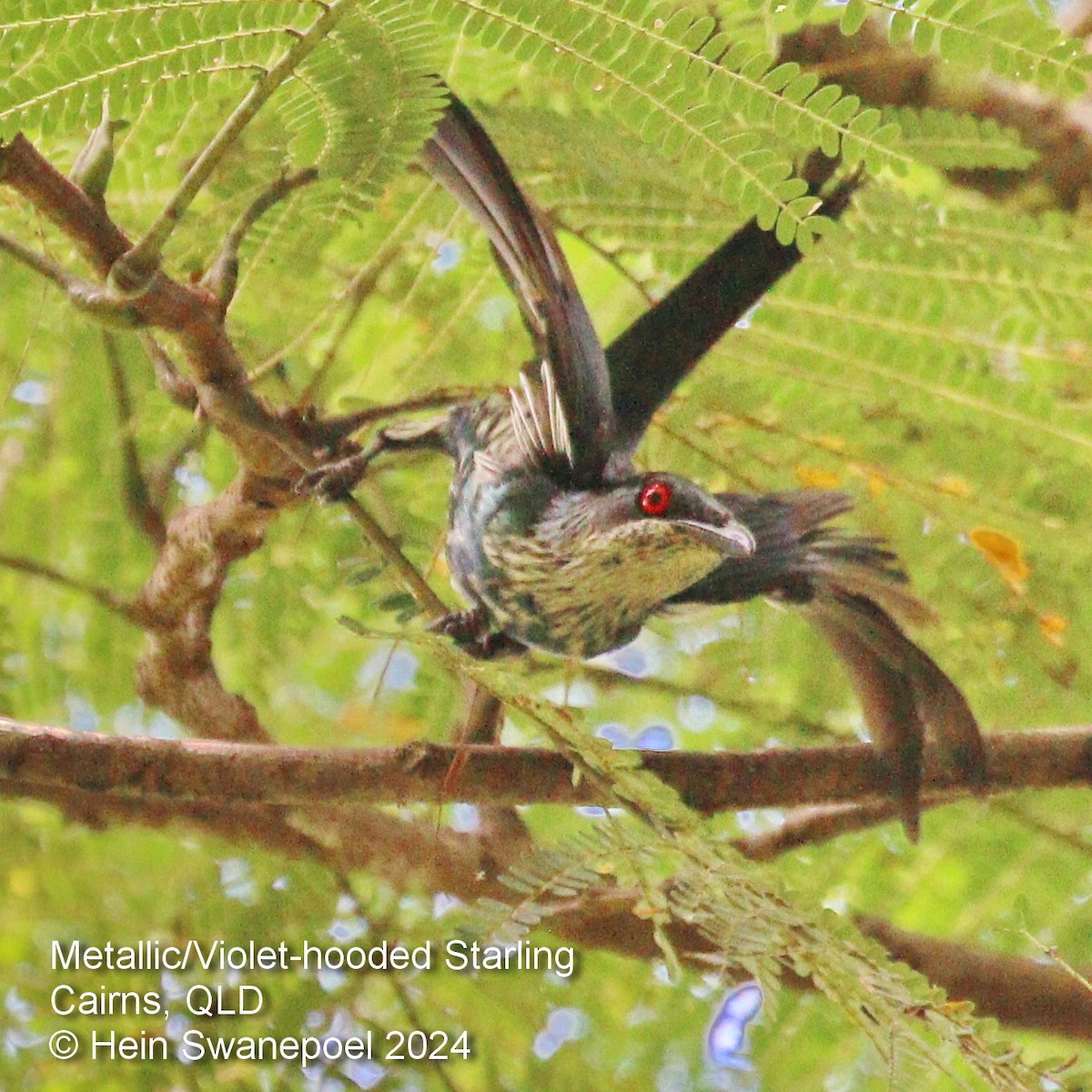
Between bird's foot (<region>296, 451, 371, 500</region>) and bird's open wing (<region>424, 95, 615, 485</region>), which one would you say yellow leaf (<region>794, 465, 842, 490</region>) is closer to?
bird's open wing (<region>424, 95, 615, 485</region>)

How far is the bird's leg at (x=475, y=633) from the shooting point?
7.57ft

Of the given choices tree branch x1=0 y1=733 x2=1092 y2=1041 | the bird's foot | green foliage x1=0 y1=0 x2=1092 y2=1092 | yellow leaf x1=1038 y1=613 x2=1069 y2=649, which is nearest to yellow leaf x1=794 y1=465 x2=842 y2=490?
green foliage x1=0 y1=0 x2=1092 y2=1092

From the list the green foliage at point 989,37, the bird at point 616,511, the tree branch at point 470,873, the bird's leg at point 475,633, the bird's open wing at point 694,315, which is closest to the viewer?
the green foliage at point 989,37

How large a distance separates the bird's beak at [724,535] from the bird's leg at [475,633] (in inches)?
18.6

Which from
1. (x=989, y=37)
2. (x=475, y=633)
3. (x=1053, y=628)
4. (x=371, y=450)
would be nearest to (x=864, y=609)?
Answer: (x=475, y=633)

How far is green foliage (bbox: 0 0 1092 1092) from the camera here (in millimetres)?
1619

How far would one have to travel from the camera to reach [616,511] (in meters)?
2.06

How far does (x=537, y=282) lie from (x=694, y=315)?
1.03ft

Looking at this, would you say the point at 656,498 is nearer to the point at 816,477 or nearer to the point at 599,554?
the point at 599,554

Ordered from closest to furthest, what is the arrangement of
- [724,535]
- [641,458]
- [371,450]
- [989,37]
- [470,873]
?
[989,37] < [724,535] < [371,450] < [470,873] < [641,458]

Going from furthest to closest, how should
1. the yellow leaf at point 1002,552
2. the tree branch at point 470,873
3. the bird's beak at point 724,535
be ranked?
the yellow leaf at point 1002,552 < the tree branch at point 470,873 < the bird's beak at point 724,535

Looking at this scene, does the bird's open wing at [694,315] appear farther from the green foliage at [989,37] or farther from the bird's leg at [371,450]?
the green foliage at [989,37]

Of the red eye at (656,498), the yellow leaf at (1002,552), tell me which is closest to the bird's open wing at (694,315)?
the red eye at (656,498)

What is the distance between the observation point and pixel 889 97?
12.4 feet
